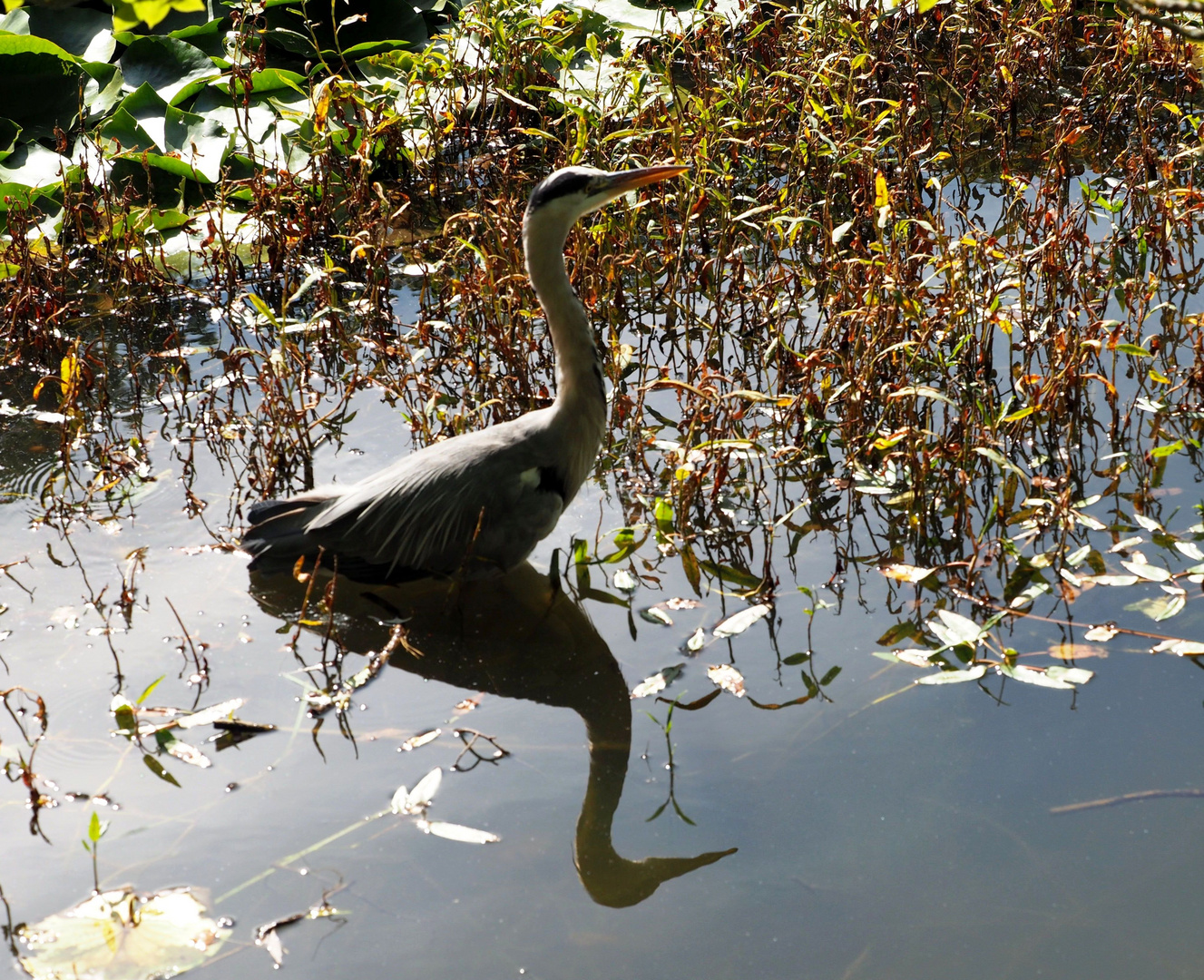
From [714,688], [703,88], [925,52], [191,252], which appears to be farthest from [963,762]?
[925,52]

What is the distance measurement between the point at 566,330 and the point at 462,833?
1766 mm

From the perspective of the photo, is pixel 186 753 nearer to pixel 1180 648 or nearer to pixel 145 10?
pixel 1180 648

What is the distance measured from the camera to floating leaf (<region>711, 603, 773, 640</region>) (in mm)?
Answer: 3375

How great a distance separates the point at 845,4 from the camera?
7008 millimetres

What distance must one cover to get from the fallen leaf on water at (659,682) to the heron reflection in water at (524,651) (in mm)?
75

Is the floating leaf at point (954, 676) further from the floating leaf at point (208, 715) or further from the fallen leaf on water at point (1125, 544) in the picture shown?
the floating leaf at point (208, 715)

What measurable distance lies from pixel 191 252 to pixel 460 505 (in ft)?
9.91

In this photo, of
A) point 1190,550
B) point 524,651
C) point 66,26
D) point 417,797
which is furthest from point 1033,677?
point 66,26

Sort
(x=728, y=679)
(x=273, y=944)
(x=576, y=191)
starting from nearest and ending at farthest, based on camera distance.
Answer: (x=273, y=944) → (x=728, y=679) → (x=576, y=191)

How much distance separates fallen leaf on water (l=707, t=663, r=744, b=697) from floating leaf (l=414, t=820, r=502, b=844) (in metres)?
0.78

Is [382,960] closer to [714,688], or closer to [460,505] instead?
[714,688]

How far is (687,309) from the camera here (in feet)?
16.4

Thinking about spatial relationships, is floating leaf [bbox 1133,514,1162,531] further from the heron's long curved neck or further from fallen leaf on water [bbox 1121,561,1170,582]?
the heron's long curved neck

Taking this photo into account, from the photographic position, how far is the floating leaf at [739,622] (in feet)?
11.1
